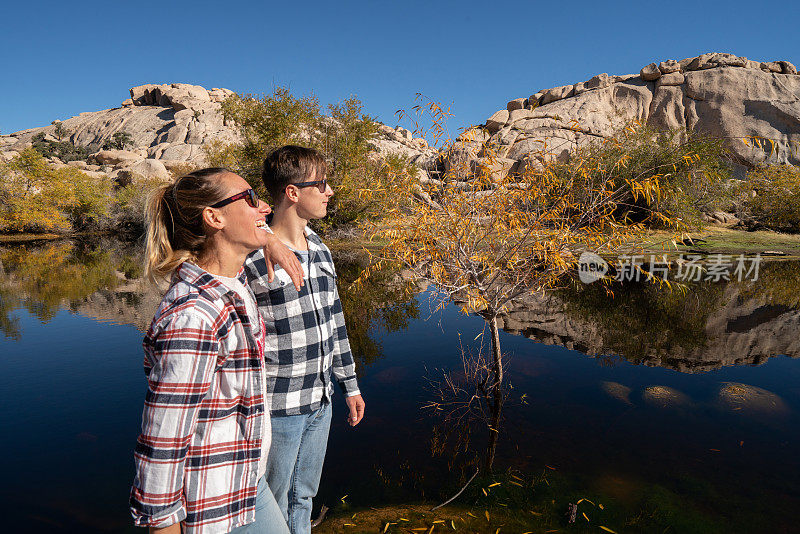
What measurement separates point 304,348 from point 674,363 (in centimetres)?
1018

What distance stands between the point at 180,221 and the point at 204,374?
0.75 metres

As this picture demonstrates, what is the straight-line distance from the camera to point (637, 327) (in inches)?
481

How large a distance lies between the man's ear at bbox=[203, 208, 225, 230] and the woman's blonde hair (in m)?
0.02

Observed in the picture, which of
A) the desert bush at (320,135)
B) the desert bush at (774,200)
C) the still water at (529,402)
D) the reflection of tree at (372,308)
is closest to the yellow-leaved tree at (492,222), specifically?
the still water at (529,402)

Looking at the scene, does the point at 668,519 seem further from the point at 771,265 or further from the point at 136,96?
the point at 136,96

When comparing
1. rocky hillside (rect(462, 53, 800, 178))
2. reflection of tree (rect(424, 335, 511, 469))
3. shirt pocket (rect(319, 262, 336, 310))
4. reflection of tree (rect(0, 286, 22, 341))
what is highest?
rocky hillside (rect(462, 53, 800, 178))

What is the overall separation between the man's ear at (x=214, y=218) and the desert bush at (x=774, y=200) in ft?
137

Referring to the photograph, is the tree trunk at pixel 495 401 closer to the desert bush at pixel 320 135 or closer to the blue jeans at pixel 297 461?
the blue jeans at pixel 297 461

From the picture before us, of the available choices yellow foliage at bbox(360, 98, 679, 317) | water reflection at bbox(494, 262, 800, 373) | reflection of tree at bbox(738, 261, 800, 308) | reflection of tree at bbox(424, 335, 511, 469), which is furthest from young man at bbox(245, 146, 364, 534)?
reflection of tree at bbox(738, 261, 800, 308)

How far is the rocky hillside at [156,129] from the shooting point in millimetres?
71750

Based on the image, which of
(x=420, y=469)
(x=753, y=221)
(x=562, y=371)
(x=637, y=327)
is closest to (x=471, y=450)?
(x=420, y=469)

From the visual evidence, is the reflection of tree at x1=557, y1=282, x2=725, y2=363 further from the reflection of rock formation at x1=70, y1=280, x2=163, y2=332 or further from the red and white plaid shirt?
the reflection of rock formation at x1=70, y1=280, x2=163, y2=332

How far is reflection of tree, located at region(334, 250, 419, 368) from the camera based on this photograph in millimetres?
11359

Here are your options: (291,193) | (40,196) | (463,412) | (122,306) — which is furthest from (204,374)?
(40,196)
